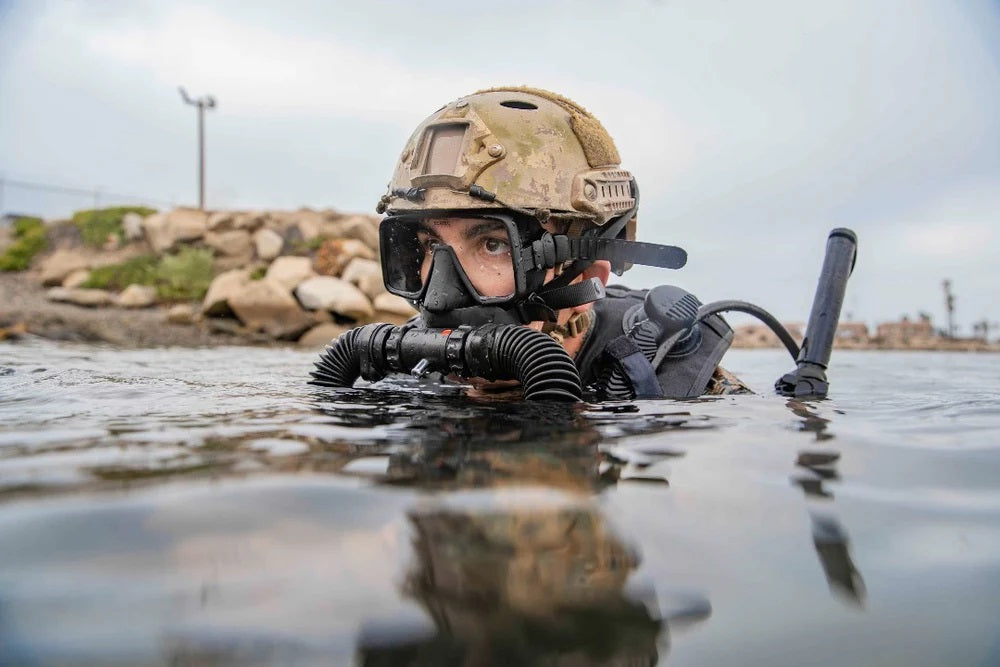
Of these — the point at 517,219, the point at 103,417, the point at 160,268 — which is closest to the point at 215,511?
the point at 103,417

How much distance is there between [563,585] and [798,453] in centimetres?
105

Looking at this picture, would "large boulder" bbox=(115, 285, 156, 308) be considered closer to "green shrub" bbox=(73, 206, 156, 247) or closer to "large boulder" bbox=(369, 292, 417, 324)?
"green shrub" bbox=(73, 206, 156, 247)

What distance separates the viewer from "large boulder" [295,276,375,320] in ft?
45.2

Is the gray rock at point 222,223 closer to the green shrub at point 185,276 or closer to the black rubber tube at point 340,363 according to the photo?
the green shrub at point 185,276

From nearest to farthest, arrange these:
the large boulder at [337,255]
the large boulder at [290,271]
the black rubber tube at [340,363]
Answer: the black rubber tube at [340,363]
the large boulder at [290,271]
the large boulder at [337,255]

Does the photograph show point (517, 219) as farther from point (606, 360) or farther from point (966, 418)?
point (966, 418)

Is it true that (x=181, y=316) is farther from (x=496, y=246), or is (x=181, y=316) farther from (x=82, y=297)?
(x=496, y=246)

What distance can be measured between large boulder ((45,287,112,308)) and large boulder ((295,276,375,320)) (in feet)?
17.8

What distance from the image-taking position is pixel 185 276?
17312mm

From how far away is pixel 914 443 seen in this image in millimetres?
1902

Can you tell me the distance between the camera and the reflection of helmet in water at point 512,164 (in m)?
3.05

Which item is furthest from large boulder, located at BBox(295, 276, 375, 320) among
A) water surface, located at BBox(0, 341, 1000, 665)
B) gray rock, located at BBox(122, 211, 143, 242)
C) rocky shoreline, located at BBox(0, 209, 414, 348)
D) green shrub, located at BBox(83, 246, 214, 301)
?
water surface, located at BBox(0, 341, 1000, 665)

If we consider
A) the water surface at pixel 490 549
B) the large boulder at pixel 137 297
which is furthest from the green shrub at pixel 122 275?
the water surface at pixel 490 549

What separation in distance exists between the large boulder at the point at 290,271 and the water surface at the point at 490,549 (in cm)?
1384
